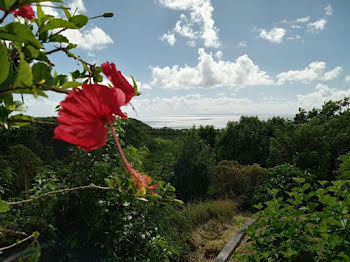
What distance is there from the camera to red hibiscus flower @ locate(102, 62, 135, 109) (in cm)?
35

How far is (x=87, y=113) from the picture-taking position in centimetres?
33

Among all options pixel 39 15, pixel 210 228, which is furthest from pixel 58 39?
pixel 210 228

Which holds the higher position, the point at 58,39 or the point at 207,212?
the point at 58,39

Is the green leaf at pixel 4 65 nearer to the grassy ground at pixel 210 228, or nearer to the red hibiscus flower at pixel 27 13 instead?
the red hibiscus flower at pixel 27 13

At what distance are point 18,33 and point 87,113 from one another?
16 centimetres

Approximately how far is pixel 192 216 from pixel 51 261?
3.35m

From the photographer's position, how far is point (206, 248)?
3.99 metres

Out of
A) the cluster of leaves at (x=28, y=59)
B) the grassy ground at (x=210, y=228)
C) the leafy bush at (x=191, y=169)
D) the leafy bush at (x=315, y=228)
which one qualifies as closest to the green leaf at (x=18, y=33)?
the cluster of leaves at (x=28, y=59)

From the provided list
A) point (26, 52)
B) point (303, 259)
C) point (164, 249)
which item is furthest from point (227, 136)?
point (26, 52)

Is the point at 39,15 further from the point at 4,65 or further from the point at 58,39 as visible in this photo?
the point at 4,65

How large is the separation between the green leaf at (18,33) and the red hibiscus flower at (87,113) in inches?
4.8

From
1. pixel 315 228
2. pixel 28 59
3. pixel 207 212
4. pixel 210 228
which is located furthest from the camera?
pixel 207 212

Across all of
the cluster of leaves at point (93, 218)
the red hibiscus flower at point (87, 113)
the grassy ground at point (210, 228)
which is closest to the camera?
the red hibiscus flower at point (87, 113)

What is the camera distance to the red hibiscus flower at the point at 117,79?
350 mm
